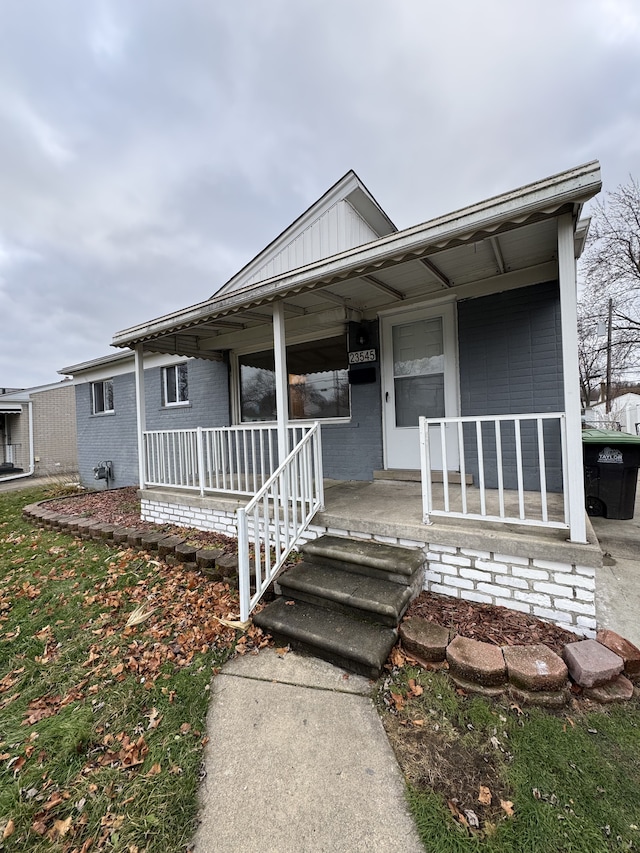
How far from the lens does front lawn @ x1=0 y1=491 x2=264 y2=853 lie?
5.14ft

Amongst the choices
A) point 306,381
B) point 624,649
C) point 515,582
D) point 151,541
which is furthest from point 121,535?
point 624,649

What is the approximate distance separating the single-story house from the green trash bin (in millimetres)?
1750

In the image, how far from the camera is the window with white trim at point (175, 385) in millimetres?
7676

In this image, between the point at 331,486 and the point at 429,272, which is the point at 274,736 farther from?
the point at 429,272

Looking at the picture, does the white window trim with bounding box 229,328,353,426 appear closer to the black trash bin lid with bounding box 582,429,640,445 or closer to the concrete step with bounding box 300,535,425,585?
the concrete step with bounding box 300,535,425,585

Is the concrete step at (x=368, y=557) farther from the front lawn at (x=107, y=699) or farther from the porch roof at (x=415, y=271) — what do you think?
the porch roof at (x=415, y=271)

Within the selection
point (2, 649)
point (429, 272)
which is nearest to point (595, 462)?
point (429, 272)

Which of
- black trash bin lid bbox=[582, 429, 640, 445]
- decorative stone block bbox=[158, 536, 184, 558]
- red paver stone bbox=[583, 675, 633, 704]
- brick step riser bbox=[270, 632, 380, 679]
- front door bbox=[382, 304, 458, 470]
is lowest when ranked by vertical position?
red paver stone bbox=[583, 675, 633, 704]

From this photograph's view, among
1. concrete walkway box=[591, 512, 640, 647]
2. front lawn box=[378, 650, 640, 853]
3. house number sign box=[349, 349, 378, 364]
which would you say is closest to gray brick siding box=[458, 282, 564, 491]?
concrete walkway box=[591, 512, 640, 647]

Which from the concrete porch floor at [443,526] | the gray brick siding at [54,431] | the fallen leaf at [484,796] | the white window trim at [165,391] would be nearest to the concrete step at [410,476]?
the concrete porch floor at [443,526]

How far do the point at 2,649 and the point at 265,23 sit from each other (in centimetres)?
1030

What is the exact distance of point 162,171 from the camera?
10.7 metres

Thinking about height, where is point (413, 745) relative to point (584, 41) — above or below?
below

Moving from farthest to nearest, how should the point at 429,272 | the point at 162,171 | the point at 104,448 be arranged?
the point at 162,171 → the point at 104,448 → the point at 429,272
